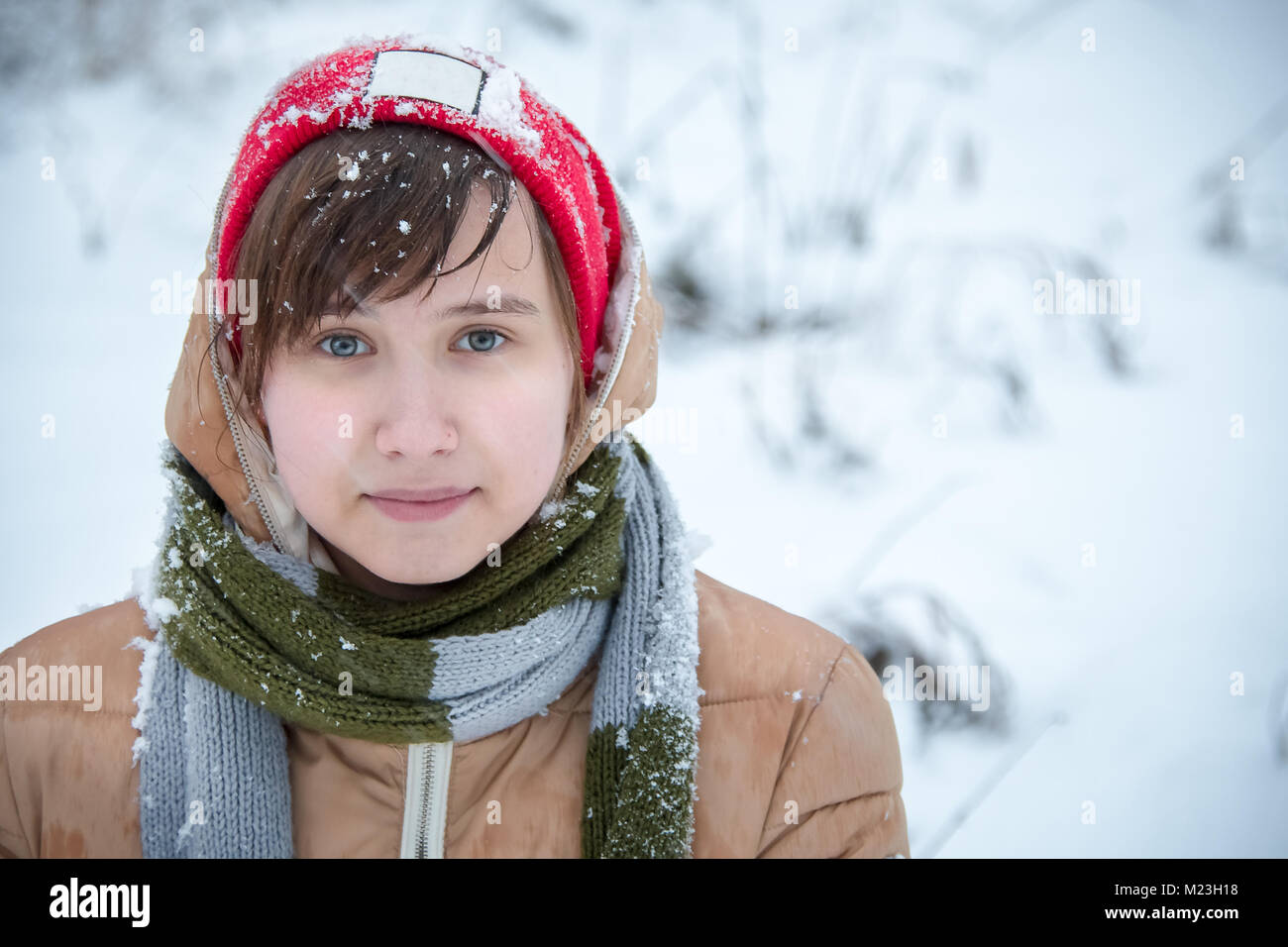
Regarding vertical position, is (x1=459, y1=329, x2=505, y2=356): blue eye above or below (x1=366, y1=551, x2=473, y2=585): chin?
above

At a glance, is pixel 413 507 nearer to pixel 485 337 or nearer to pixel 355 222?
pixel 485 337

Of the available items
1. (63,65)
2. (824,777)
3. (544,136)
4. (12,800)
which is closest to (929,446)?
(824,777)

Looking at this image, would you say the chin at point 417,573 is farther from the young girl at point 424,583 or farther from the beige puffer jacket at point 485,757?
the beige puffer jacket at point 485,757

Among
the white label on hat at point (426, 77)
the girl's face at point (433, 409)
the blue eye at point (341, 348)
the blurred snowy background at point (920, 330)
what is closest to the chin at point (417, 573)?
the girl's face at point (433, 409)

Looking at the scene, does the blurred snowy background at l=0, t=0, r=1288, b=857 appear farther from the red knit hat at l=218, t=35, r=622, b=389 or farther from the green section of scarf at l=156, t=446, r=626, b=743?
the red knit hat at l=218, t=35, r=622, b=389

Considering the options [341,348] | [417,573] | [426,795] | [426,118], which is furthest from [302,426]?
[426,795]

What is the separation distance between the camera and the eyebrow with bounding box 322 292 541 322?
94cm

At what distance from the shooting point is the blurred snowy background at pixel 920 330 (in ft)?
6.45

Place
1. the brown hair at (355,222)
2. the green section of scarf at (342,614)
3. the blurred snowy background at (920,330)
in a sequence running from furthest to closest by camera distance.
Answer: the blurred snowy background at (920,330) < the green section of scarf at (342,614) < the brown hair at (355,222)

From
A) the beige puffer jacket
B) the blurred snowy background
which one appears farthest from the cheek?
the blurred snowy background

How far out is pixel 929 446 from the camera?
7.75ft

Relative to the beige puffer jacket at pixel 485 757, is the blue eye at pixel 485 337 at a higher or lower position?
higher

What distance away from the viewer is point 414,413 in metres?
0.94

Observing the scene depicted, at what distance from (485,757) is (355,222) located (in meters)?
0.64
